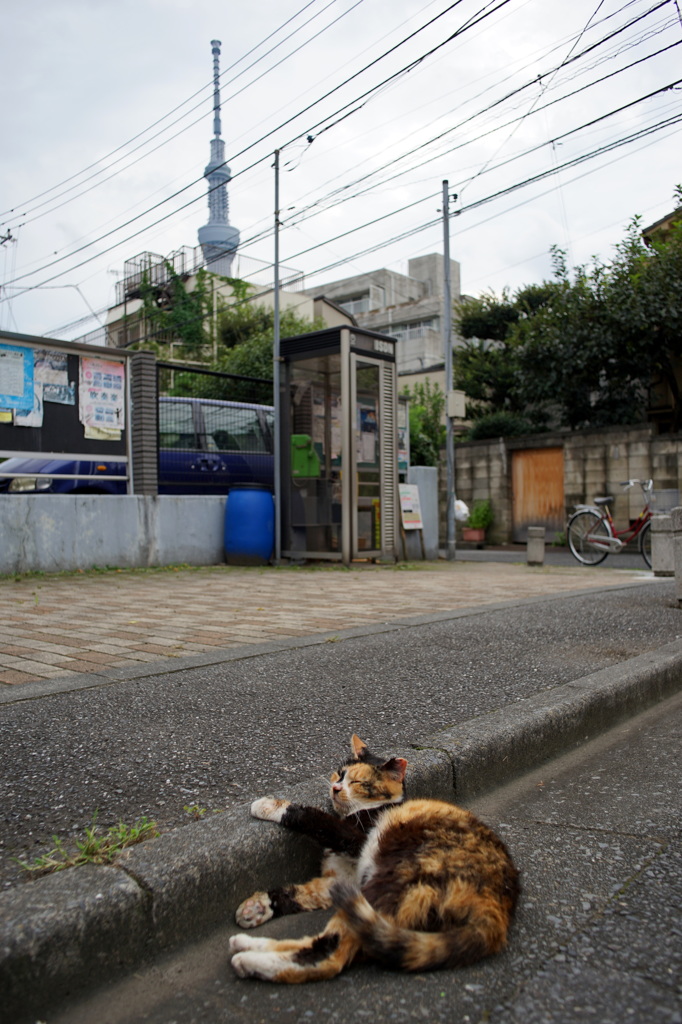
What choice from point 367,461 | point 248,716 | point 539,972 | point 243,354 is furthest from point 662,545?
point 243,354

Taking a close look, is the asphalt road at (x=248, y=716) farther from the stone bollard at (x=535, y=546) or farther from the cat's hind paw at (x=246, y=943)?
the stone bollard at (x=535, y=546)

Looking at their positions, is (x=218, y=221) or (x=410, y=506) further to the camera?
(x=218, y=221)

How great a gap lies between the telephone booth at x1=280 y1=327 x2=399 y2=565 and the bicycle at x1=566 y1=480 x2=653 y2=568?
3.04m

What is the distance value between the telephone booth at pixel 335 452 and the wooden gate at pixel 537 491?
268 inches

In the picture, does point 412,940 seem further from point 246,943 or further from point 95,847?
point 95,847

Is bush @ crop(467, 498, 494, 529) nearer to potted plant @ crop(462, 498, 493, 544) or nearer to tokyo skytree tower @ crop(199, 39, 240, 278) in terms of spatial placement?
potted plant @ crop(462, 498, 493, 544)

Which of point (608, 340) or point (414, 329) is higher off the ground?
point (414, 329)

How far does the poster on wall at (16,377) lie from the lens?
8.94 metres

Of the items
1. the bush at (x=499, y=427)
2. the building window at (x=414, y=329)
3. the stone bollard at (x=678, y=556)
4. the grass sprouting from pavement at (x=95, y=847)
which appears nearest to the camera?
the grass sprouting from pavement at (x=95, y=847)

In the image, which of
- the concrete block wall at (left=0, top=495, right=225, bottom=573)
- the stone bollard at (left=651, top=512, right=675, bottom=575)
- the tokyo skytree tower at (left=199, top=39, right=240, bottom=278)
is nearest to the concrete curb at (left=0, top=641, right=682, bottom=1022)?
the stone bollard at (left=651, top=512, right=675, bottom=575)

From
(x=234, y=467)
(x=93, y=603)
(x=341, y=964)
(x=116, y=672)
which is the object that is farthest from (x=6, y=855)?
(x=234, y=467)

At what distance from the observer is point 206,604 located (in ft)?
22.0

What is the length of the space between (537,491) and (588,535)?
18.8ft

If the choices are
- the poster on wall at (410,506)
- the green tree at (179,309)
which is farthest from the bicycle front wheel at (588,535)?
the green tree at (179,309)
